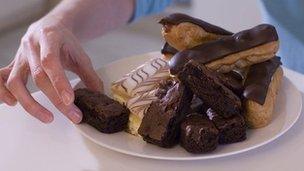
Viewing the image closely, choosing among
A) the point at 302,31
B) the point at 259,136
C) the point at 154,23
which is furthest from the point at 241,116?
the point at 154,23

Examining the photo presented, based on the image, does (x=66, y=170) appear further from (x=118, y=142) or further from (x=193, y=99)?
(x=193, y=99)

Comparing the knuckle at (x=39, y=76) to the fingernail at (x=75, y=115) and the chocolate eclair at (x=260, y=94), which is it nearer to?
the fingernail at (x=75, y=115)

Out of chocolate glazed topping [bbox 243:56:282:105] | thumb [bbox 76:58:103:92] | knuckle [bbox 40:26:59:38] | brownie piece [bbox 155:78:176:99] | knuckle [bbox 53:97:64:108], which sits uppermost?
chocolate glazed topping [bbox 243:56:282:105]

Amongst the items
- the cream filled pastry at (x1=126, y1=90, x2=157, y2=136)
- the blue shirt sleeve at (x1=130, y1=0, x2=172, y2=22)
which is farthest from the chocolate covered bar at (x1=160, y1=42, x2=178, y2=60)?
the blue shirt sleeve at (x1=130, y1=0, x2=172, y2=22)

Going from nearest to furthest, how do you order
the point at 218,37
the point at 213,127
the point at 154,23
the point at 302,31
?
1. the point at 213,127
2. the point at 218,37
3. the point at 302,31
4. the point at 154,23

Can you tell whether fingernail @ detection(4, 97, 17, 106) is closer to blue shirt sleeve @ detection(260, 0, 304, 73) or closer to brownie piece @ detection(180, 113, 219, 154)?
brownie piece @ detection(180, 113, 219, 154)

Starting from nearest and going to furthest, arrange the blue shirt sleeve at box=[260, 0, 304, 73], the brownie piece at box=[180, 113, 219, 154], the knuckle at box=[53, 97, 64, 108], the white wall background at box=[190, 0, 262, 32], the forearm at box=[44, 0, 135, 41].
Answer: the brownie piece at box=[180, 113, 219, 154] < the knuckle at box=[53, 97, 64, 108] < the forearm at box=[44, 0, 135, 41] < the blue shirt sleeve at box=[260, 0, 304, 73] < the white wall background at box=[190, 0, 262, 32]

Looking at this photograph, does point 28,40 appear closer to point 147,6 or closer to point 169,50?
point 169,50
